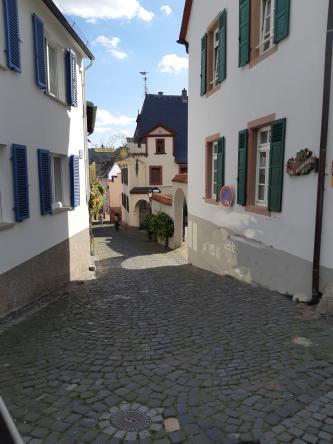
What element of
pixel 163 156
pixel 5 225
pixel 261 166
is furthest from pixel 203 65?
pixel 163 156

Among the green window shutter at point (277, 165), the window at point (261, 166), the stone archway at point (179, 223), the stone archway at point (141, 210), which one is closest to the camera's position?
the green window shutter at point (277, 165)

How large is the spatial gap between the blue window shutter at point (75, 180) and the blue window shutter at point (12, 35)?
3.23 m

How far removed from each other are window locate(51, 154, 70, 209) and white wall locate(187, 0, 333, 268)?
12.7 ft

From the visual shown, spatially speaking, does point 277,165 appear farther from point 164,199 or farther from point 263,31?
point 164,199

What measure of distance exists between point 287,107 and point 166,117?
28.9 metres

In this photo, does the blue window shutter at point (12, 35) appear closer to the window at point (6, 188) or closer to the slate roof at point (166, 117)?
the window at point (6, 188)

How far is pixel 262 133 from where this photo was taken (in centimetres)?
737

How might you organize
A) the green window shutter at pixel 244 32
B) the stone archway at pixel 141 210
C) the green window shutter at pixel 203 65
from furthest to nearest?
1. the stone archway at pixel 141 210
2. the green window shutter at pixel 203 65
3. the green window shutter at pixel 244 32

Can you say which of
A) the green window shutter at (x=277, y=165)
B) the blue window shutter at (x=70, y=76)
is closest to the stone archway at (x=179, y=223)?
the blue window shutter at (x=70, y=76)

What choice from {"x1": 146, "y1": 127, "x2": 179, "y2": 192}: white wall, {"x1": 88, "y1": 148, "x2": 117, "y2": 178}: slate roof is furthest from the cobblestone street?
{"x1": 88, "y1": 148, "x2": 117, "y2": 178}: slate roof

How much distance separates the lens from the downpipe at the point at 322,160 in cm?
500

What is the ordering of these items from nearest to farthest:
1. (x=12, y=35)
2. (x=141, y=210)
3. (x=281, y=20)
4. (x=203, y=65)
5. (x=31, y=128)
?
(x=12, y=35)
(x=281, y=20)
(x=31, y=128)
(x=203, y=65)
(x=141, y=210)

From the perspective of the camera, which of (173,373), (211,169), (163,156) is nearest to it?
(173,373)

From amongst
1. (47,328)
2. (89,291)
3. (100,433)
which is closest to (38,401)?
(100,433)
